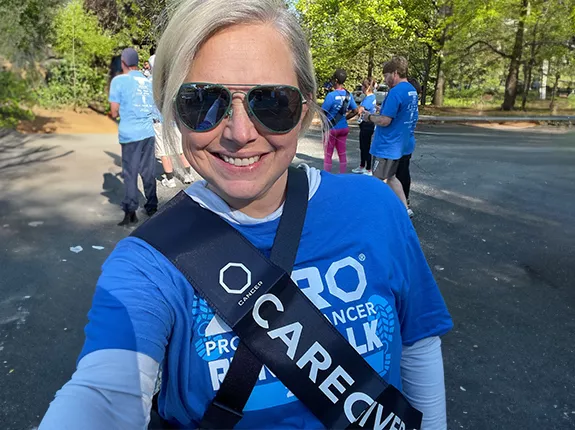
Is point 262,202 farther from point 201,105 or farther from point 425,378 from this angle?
point 425,378

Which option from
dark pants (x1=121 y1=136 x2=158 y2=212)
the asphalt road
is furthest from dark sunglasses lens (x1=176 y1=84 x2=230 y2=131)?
dark pants (x1=121 y1=136 x2=158 y2=212)

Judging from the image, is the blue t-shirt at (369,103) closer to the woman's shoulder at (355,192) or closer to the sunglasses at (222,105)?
the woman's shoulder at (355,192)

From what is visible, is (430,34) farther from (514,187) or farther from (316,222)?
(316,222)

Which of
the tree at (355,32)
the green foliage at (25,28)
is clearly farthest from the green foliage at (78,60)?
the tree at (355,32)

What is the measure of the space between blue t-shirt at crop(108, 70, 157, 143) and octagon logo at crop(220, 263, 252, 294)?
18.0 feet

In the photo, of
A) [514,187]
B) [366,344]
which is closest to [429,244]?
[514,187]

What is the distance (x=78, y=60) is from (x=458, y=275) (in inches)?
636

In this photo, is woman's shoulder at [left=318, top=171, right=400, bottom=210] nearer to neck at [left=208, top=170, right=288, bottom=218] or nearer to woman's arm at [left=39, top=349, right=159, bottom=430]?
neck at [left=208, top=170, right=288, bottom=218]

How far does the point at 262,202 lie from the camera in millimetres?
1418

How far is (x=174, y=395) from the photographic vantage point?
1.23 metres

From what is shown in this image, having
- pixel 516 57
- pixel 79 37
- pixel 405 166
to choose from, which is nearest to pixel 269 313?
pixel 405 166

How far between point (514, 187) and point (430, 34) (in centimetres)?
1843

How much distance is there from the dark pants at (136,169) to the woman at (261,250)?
16.5ft

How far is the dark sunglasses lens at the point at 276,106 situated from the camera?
130 centimetres
